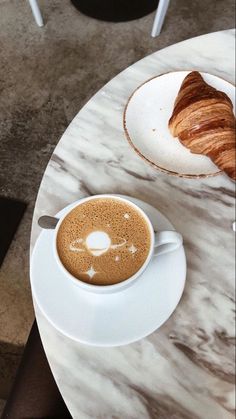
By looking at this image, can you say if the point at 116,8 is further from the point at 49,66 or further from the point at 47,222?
the point at 47,222

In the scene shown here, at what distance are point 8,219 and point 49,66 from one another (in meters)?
0.70

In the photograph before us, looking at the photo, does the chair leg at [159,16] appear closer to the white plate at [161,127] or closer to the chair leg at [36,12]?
the chair leg at [36,12]

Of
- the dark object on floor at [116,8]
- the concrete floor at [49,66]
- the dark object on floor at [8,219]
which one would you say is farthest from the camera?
the dark object on floor at [116,8]

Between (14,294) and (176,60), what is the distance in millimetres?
829

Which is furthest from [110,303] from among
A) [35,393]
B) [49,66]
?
[49,66]

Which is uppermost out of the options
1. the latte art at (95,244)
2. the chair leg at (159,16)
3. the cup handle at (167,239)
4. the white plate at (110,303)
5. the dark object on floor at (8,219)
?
the latte art at (95,244)

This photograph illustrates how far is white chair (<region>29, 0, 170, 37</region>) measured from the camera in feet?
5.41

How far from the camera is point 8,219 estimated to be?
1.41m

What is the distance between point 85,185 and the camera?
→ 2.45ft

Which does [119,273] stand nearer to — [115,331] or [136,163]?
[115,331]

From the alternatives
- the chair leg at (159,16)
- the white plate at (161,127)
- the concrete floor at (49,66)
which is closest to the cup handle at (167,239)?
the white plate at (161,127)

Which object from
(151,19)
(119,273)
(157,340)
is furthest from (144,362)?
(151,19)

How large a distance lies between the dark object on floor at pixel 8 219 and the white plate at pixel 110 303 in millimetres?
761

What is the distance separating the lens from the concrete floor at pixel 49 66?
150cm
